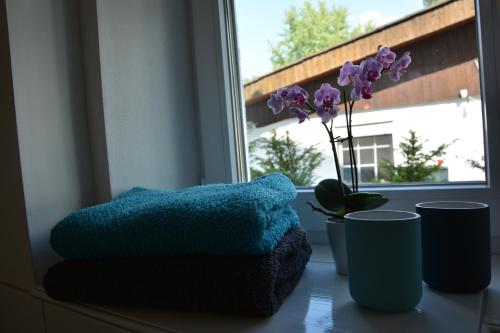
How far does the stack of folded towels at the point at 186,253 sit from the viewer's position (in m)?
0.49

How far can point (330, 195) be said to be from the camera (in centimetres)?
67

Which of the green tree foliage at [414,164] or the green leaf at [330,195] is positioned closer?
the green leaf at [330,195]

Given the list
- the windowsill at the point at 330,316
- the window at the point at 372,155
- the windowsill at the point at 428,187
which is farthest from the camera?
the window at the point at 372,155

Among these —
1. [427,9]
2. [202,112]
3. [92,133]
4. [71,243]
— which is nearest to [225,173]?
[202,112]

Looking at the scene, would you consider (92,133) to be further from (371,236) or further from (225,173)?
(371,236)

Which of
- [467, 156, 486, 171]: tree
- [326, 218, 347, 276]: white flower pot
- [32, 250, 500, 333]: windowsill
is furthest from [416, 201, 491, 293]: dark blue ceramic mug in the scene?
[467, 156, 486, 171]: tree

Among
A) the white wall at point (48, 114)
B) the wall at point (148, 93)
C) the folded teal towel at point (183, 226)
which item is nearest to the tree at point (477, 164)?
the folded teal towel at point (183, 226)

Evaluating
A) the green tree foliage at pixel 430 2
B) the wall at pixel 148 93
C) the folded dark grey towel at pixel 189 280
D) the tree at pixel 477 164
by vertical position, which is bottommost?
the folded dark grey towel at pixel 189 280

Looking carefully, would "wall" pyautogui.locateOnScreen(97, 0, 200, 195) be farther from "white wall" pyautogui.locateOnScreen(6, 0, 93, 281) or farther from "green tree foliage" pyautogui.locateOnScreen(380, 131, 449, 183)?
"green tree foliage" pyautogui.locateOnScreen(380, 131, 449, 183)

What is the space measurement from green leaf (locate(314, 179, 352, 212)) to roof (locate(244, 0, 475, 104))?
31 centimetres

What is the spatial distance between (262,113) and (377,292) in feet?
1.86

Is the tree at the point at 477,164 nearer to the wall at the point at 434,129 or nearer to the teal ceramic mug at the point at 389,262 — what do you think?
the wall at the point at 434,129

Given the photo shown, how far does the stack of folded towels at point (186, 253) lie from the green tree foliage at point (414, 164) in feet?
1.03

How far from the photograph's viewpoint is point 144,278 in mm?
545
